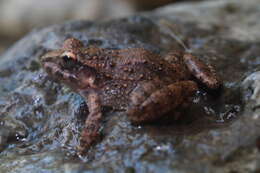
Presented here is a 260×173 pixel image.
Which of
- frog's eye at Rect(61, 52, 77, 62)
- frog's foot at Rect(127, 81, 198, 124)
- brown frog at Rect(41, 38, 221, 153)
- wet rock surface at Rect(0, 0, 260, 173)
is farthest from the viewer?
frog's eye at Rect(61, 52, 77, 62)

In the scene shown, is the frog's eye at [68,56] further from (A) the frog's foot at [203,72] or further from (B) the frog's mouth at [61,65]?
(A) the frog's foot at [203,72]

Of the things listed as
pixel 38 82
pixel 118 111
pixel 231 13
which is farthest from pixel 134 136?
pixel 231 13

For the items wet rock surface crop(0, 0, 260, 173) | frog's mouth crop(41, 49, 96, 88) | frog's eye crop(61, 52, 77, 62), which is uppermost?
frog's eye crop(61, 52, 77, 62)

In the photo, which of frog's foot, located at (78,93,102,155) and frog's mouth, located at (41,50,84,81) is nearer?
frog's foot, located at (78,93,102,155)

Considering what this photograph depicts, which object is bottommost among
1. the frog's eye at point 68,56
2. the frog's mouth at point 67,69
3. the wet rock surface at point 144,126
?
the wet rock surface at point 144,126

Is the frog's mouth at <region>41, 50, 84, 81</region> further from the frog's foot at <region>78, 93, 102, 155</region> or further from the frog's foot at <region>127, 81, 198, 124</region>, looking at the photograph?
the frog's foot at <region>127, 81, 198, 124</region>

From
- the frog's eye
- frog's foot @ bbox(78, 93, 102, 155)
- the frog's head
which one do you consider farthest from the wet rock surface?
the frog's eye

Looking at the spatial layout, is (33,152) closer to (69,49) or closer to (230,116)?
(69,49)

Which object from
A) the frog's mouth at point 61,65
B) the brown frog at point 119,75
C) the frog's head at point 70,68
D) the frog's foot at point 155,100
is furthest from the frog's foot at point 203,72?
the frog's mouth at point 61,65
